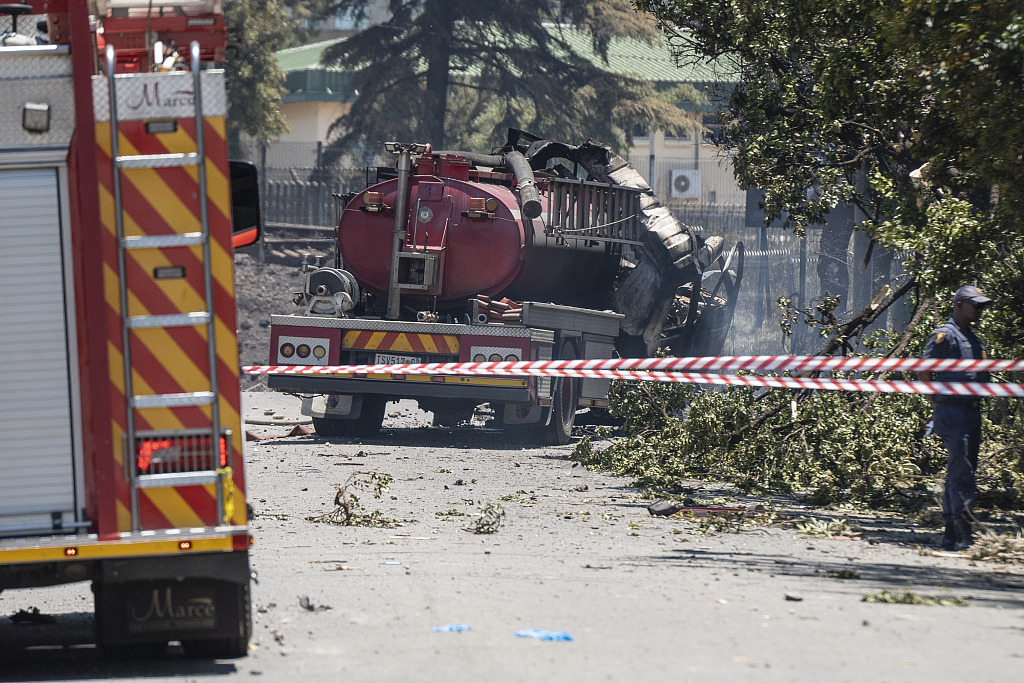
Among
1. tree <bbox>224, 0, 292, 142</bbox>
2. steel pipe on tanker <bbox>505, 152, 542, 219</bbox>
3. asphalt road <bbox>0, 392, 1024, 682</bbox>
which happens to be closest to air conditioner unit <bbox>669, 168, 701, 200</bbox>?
tree <bbox>224, 0, 292, 142</bbox>

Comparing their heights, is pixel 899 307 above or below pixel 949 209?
below

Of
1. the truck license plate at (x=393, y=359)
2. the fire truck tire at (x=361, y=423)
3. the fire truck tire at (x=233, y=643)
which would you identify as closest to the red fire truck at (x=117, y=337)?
the fire truck tire at (x=233, y=643)

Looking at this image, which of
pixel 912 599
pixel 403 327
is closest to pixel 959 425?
pixel 912 599

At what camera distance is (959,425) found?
8.22 meters

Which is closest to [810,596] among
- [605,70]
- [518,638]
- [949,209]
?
[518,638]

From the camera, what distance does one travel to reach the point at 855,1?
9594mm

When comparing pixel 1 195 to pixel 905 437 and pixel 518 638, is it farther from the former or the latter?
pixel 905 437

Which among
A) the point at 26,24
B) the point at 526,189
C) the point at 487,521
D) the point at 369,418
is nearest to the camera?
the point at 26,24

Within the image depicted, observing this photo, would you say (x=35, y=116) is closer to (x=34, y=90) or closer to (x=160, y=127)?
(x=34, y=90)

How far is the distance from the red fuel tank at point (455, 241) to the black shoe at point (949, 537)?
7287 mm

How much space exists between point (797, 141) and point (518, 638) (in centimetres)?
759

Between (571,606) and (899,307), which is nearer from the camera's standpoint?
→ (571,606)

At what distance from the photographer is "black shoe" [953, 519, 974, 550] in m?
8.16

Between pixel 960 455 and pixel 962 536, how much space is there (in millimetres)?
486
